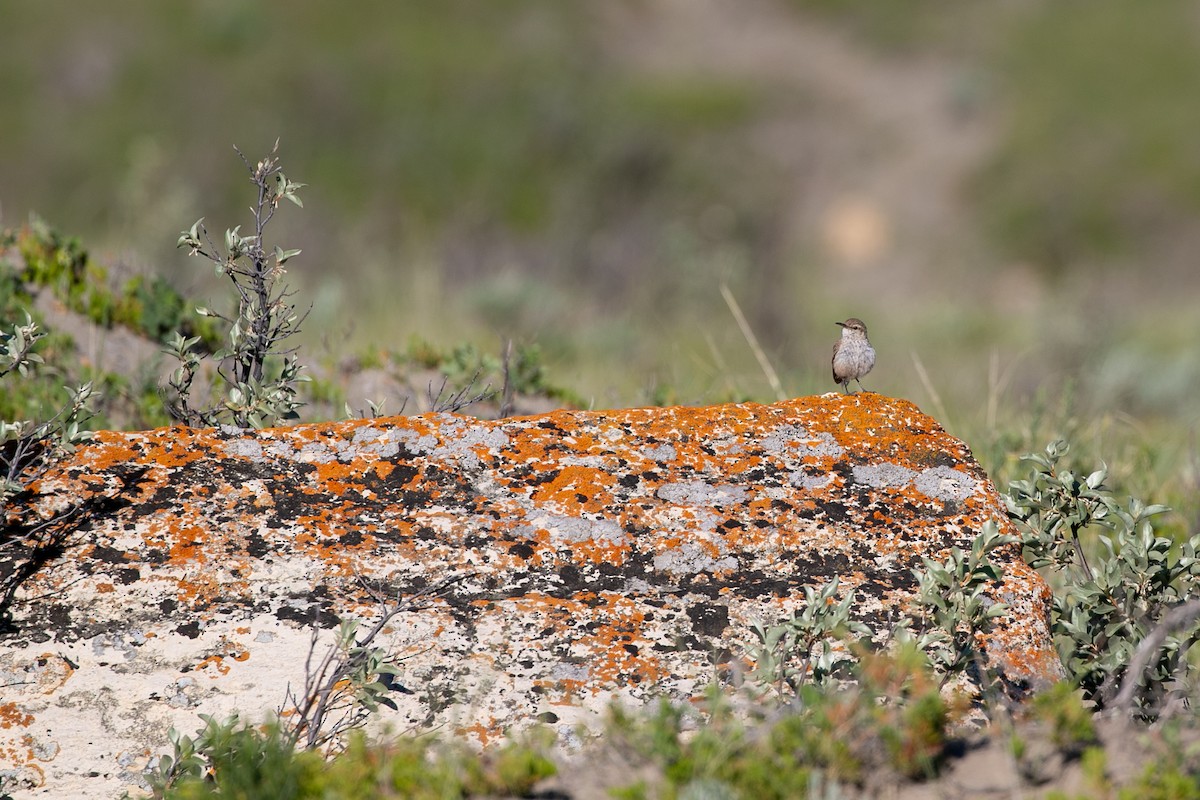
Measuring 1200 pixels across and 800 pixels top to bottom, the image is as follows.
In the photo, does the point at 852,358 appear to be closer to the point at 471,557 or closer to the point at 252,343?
the point at 471,557

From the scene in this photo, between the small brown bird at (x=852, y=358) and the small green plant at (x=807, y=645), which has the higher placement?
the small brown bird at (x=852, y=358)

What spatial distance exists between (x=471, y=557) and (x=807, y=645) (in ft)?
3.13

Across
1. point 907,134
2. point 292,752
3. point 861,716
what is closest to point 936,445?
point 861,716

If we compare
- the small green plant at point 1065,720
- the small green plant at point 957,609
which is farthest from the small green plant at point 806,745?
the small green plant at point 957,609

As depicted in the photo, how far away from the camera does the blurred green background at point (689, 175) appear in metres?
9.48

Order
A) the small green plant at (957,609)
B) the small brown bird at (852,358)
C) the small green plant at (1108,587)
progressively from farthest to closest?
the small brown bird at (852,358) < the small green plant at (1108,587) < the small green plant at (957,609)

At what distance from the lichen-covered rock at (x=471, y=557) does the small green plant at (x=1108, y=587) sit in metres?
0.13

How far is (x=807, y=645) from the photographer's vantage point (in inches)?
107

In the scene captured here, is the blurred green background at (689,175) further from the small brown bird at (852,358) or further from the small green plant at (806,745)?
the small green plant at (806,745)

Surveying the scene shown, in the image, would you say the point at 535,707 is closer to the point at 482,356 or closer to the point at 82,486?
the point at 82,486

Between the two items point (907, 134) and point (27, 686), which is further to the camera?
point (907, 134)

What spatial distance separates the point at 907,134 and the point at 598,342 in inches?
925

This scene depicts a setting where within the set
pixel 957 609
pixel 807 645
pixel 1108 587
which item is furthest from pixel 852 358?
pixel 807 645

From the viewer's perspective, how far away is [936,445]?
3.50 meters
